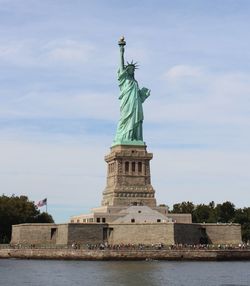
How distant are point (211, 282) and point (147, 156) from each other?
1291 inches

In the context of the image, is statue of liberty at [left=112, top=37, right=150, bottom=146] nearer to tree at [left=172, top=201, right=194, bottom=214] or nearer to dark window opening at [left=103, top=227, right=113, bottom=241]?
dark window opening at [left=103, top=227, right=113, bottom=241]

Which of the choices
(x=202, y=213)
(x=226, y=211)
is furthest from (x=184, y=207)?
(x=226, y=211)

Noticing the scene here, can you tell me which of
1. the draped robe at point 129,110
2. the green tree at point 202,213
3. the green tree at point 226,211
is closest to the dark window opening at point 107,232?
the draped robe at point 129,110

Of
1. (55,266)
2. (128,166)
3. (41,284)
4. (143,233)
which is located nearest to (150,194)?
(128,166)

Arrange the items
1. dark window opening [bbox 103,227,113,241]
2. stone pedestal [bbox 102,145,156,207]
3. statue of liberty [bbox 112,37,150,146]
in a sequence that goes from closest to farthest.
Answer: dark window opening [bbox 103,227,113,241] < stone pedestal [bbox 102,145,156,207] < statue of liberty [bbox 112,37,150,146]

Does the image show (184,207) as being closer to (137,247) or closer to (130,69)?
(130,69)

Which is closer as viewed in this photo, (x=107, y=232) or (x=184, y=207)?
(x=107, y=232)

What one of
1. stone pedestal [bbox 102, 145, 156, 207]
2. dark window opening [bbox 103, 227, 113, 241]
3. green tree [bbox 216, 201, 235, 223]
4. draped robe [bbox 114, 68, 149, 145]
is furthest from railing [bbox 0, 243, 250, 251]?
green tree [bbox 216, 201, 235, 223]

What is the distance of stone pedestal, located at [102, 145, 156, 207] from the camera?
70.8 metres

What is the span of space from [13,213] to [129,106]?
54.5ft

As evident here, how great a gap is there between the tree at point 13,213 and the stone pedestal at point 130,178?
9901mm

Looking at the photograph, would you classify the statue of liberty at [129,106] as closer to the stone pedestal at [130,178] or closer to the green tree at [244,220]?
the stone pedestal at [130,178]

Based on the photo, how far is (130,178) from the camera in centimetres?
7162

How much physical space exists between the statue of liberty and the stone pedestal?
1.29 metres
